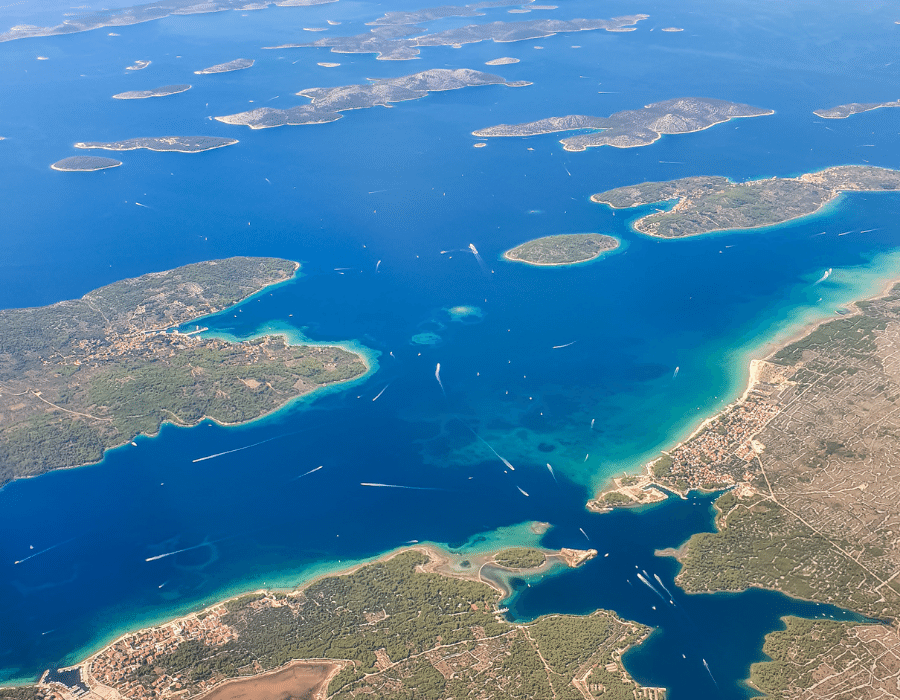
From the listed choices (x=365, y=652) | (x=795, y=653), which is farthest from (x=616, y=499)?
(x=365, y=652)

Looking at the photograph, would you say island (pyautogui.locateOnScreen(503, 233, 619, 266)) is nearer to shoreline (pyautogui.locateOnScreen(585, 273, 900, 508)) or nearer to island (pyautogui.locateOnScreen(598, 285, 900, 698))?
shoreline (pyautogui.locateOnScreen(585, 273, 900, 508))

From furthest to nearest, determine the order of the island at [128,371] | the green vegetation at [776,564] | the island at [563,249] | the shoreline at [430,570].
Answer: the island at [563,249], the island at [128,371], the shoreline at [430,570], the green vegetation at [776,564]

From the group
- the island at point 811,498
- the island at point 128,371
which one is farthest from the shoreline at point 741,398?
the island at point 128,371

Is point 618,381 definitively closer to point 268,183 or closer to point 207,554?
point 207,554

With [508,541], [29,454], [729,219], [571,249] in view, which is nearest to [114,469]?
[29,454]

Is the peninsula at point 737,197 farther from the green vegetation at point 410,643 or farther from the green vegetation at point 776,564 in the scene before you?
the green vegetation at point 410,643
